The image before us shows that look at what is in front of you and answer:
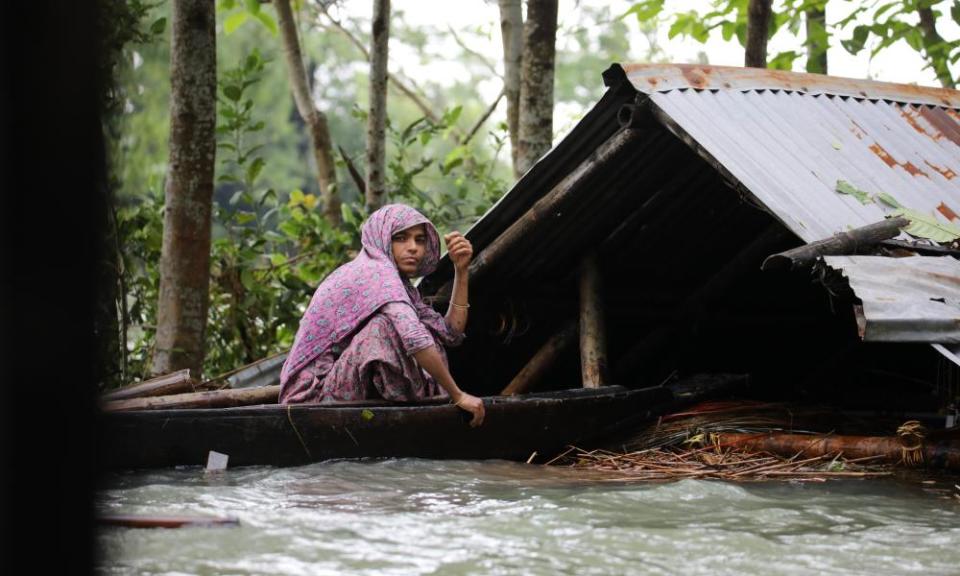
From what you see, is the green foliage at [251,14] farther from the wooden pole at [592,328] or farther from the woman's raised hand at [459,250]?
the wooden pole at [592,328]

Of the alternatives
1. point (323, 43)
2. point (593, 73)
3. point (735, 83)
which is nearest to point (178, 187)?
point (735, 83)

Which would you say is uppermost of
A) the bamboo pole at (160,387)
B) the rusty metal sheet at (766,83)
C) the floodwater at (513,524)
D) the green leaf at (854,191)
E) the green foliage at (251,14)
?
the green foliage at (251,14)

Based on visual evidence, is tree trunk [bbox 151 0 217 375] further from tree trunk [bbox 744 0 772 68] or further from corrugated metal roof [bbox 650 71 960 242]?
tree trunk [bbox 744 0 772 68]

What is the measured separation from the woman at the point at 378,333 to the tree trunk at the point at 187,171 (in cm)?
126

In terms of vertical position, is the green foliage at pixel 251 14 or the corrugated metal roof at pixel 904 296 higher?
the green foliage at pixel 251 14

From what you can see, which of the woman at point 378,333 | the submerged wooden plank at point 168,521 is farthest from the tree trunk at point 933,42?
the submerged wooden plank at point 168,521

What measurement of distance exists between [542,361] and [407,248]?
5.34 feet

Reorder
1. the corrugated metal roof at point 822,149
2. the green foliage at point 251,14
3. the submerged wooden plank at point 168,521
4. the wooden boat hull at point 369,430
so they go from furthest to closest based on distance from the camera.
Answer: the green foliage at point 251,14 → the corrugated metal roof at point 822,149 → the wooden boat hull at point 369,430 → the submerged wooden plank at point 168,521

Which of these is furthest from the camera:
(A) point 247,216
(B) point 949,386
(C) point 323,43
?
(C) point 323,43

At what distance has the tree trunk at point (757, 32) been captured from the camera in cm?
842

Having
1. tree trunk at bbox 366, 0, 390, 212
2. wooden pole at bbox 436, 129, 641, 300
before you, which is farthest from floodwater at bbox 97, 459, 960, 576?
tree trunk at bbox 366, 0, 390, 212

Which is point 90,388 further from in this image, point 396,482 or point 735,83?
point 735,83

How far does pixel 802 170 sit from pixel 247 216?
183 inches

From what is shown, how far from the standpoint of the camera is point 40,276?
1282mm
